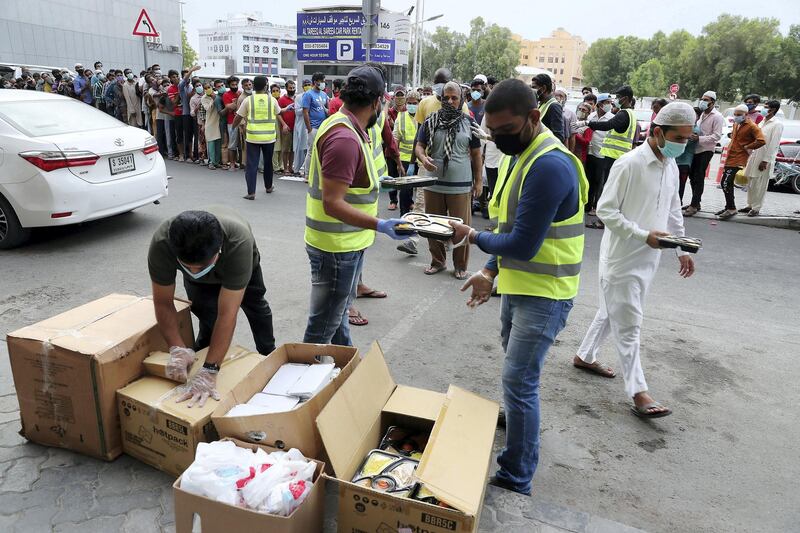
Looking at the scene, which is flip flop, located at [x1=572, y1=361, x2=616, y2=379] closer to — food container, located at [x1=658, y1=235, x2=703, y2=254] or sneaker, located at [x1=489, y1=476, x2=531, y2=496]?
food container, located at [x1=658, y1=235, x2=703, y2=254]

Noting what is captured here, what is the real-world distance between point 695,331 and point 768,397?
1.07m

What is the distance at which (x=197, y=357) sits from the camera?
289 centimetres

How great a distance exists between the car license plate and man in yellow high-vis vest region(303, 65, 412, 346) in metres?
3.97

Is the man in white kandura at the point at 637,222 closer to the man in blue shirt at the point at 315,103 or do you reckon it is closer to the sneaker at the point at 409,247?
the sneaker at the point at 409,247

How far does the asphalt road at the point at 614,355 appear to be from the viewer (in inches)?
112

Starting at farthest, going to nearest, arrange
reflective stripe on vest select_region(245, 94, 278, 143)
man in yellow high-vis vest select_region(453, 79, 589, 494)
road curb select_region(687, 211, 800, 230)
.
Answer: road curb select_region(687, 211, 800, 230)
reflective stripe on vest select_region(245, 94, 278, 143)
man in yellow high-vis vest select_region(453, 79, 589, 494)

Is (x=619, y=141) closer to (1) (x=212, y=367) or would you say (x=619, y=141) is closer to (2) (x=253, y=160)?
(2) (x=253, y=160)

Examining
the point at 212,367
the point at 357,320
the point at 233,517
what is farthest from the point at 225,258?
the point at 357,320

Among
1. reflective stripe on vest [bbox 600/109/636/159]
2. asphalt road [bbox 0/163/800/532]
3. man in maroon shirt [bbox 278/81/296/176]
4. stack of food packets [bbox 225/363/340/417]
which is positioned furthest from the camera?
man in maroon shirt [bbox 278/81/296/176]

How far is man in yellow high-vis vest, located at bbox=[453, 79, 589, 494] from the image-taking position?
2279mm

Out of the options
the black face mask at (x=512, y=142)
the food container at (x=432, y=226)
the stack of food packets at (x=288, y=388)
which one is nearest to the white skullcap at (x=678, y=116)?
the black face mask at (x=512, y=142)

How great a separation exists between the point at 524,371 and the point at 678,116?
1.79m

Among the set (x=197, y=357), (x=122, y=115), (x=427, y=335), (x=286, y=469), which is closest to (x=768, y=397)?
(x=427, y=335)

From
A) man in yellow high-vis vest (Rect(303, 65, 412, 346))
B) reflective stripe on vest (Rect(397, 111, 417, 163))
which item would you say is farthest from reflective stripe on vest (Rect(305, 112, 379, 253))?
reflective stripe on vest (Rect(397, 111, 417, 163))
